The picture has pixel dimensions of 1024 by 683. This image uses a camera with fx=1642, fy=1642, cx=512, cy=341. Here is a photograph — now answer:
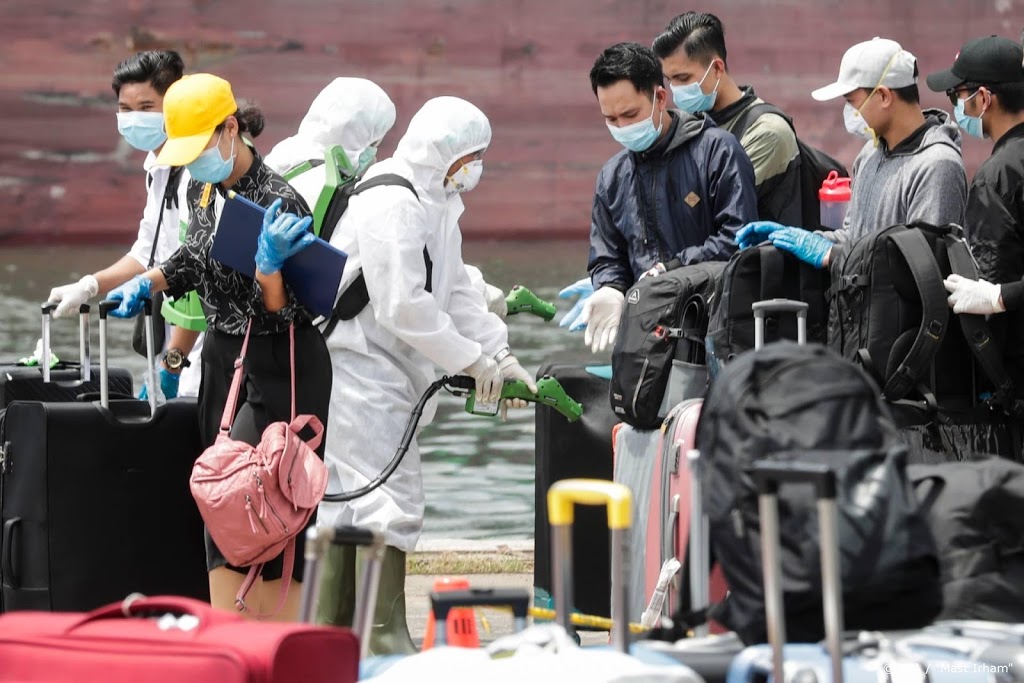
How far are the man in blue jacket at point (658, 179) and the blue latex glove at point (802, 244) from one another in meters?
0.40

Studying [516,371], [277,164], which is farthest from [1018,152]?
[277,164]

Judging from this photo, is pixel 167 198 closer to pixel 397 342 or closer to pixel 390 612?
pixel 397 342

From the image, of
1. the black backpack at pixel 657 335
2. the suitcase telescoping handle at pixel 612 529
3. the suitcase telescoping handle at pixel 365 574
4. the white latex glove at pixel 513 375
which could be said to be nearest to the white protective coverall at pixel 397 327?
the white latex glove at pixel 513 375

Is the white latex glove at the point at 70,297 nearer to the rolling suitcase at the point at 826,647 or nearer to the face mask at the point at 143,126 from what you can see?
the face mask at the point at 143,126

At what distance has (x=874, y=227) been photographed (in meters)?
3.55

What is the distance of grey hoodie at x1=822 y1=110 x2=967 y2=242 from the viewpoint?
3406mm

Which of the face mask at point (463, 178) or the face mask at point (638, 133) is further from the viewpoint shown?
the face mask at point (638, 133)

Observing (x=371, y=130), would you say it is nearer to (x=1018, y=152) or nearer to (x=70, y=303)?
(x=70, y=303)

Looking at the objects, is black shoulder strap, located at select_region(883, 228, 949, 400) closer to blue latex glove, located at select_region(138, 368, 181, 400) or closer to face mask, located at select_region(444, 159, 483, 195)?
face mask, located at select_region(444, 159, 483, 195)

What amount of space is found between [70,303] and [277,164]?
2.09 ft

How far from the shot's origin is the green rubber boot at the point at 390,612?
3.52m

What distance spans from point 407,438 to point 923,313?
1.10m

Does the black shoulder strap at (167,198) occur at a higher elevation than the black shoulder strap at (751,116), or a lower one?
lower

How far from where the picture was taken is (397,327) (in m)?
3.40
